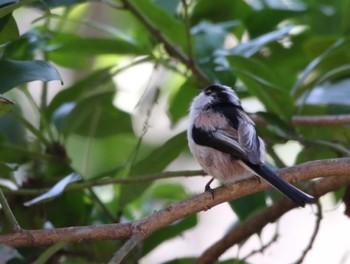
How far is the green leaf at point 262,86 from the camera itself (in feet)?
6.53

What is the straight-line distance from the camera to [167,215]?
5.04ft

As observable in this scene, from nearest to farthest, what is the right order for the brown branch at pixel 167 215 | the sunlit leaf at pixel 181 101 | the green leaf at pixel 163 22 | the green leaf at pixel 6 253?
1. the green leaf at pixel 6 253
2. the brown branch at pixel 167 215
3. the green leaf at pixel 163 22
4. the sunlit leaf at pixel 181 101

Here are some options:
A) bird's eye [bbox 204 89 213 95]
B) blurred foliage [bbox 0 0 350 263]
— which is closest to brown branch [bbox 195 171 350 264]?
blurred foliage [bbox 0 0 350 263]

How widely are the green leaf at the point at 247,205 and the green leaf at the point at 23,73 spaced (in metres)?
0.72

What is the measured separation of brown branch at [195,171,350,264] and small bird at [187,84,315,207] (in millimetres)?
215

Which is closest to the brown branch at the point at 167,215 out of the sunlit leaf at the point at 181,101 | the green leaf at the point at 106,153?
the sunlit leaf at the point at 181,101

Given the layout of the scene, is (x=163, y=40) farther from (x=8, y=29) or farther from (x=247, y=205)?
(x=8, y=29)

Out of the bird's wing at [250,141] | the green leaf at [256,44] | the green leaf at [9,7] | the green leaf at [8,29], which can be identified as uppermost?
the green leaf at [9,7]

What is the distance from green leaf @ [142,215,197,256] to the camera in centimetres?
211

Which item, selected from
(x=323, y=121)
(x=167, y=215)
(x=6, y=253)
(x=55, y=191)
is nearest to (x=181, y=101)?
(x=323, y=121)

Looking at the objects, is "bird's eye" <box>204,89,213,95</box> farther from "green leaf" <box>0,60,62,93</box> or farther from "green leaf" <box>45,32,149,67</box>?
"green leaf" <box>0,60,62,93</box>

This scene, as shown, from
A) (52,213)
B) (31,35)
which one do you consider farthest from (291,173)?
(31,35)

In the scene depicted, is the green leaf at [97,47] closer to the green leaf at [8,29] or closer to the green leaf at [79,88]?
the green leaf at [79,88]

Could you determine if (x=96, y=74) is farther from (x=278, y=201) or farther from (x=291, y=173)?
(x=291, y=173)
